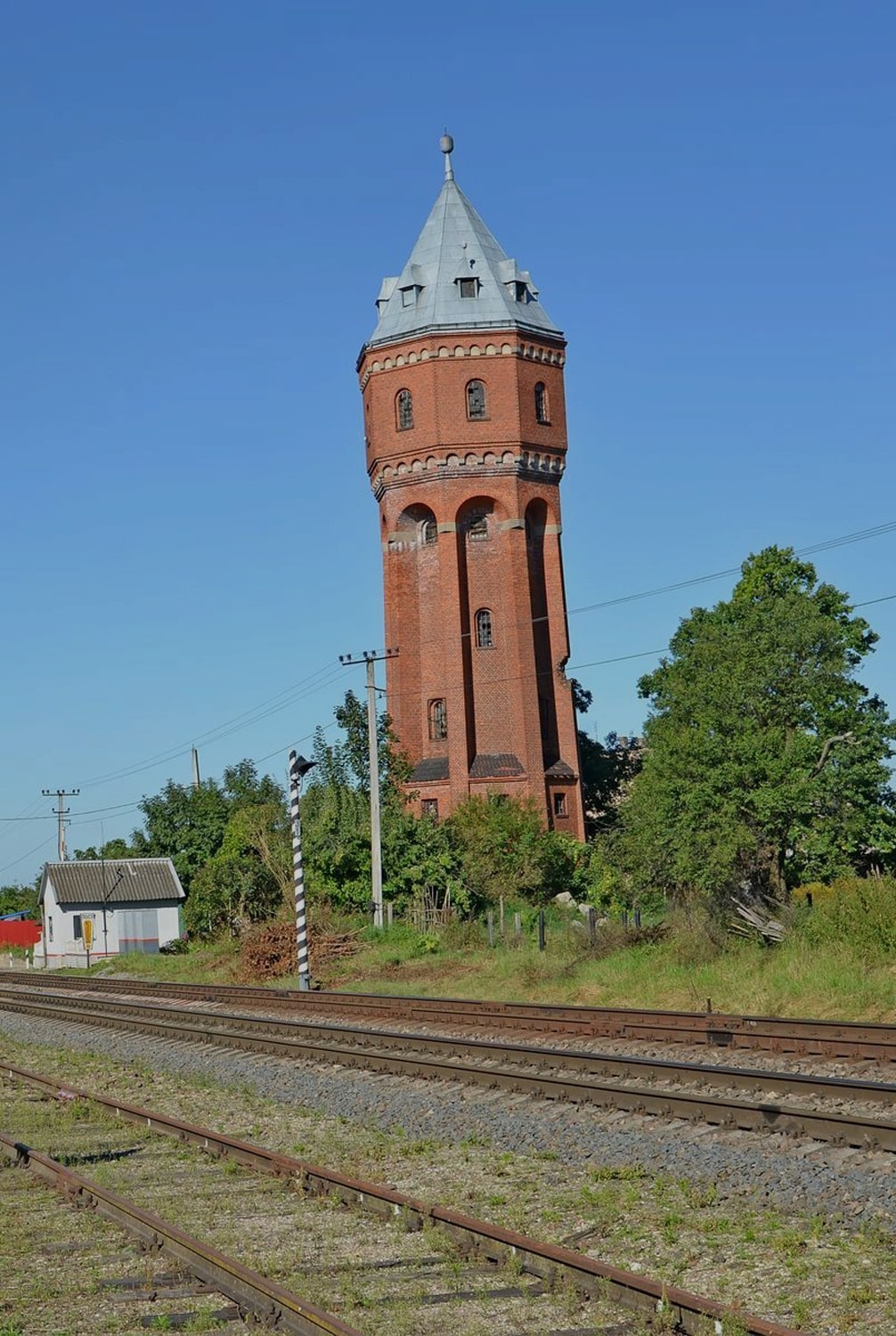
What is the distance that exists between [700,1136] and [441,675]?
1531 inches

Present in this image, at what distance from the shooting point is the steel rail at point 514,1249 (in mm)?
6875

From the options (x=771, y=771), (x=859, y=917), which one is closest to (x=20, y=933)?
(x=771, y=771)

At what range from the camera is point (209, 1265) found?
8.05m

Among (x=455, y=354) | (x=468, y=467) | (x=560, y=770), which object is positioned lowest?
(x=560, y=770)

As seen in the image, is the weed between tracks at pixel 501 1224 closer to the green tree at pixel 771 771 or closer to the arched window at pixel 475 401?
the green tree at pixel 771 771

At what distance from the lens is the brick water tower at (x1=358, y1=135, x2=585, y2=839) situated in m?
49.8

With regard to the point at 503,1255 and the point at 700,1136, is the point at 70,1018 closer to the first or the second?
the point at 700,1136

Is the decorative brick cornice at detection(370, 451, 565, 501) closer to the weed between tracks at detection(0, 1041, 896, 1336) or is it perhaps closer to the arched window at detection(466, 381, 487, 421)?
the arched window at detection(466, 381, 487, 421)

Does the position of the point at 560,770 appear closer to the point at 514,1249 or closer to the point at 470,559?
the point at 470,559

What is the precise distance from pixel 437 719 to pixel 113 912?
60.6ft

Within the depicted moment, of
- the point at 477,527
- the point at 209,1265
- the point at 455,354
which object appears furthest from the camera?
the point at 477,527

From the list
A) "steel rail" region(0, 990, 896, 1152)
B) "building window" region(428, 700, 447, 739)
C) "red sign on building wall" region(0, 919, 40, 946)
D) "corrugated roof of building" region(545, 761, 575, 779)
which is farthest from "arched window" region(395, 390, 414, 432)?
"red sign on building wall" region(0, 919, 40, 946)

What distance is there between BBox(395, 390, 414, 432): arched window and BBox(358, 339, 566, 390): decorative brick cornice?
0.96 m

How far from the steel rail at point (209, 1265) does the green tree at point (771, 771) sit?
17.8 meters
